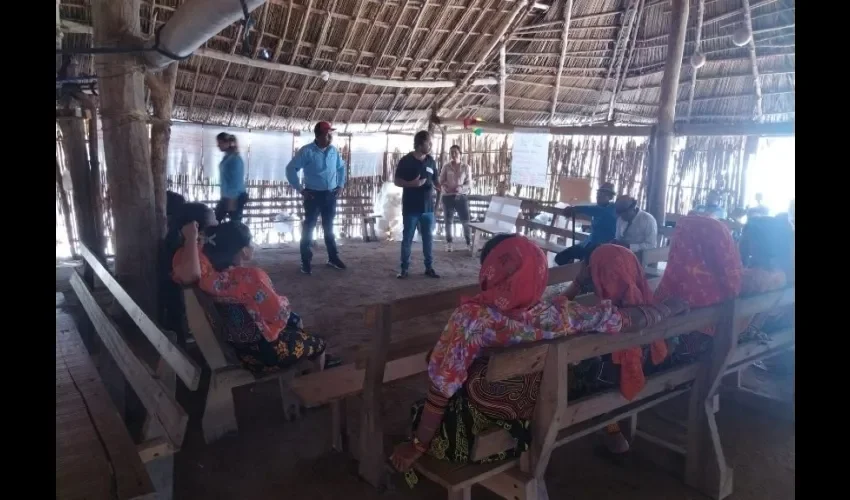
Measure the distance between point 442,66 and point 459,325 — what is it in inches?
338

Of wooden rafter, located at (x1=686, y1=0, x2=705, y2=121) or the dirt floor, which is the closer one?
the dirt floor

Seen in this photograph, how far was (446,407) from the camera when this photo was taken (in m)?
2.07

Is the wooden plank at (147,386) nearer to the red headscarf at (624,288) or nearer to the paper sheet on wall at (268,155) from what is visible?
the red headscarf at (624,288)

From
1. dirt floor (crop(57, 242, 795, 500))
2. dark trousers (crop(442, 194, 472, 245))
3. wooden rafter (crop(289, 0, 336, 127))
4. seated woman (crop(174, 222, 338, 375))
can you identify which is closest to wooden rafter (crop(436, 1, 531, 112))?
dark trousers (crop(442, 194, 472, 245))

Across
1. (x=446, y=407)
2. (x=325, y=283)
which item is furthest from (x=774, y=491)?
(x=325, y=283)

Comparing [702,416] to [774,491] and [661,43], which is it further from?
[661,43]

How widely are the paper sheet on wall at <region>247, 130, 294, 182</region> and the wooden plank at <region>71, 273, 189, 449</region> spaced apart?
6061 mm

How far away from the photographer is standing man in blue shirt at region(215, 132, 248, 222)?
581cm

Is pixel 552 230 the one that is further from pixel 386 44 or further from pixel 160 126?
pixel 386 44

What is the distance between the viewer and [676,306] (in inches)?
92.7

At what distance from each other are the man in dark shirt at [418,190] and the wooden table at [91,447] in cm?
378

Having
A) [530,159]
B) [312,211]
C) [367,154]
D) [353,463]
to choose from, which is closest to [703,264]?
[353,463]

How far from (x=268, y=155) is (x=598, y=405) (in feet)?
26.4

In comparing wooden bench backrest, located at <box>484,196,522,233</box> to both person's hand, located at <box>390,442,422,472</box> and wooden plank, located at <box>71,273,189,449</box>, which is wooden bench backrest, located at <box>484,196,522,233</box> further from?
person's hand, located at <box>390,442,422,472</box>
